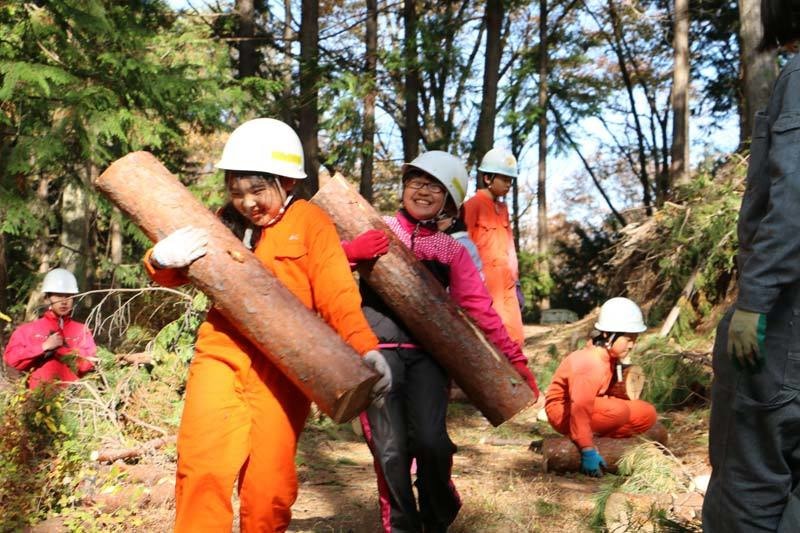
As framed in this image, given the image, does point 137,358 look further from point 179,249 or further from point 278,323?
point 278,323

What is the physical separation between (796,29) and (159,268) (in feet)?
8.39

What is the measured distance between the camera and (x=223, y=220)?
3.99m

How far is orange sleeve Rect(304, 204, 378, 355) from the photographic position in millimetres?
3746

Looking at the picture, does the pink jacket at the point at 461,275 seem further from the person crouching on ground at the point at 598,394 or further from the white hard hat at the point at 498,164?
the white hard hat at the point at 498,164

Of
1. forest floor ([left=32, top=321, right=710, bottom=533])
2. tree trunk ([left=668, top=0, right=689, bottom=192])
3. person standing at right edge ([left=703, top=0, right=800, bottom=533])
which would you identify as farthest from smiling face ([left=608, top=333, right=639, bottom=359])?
tree trunk ([left=668, top=0, right=689, bottom=192])

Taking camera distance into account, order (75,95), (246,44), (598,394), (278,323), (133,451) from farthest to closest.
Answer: (246,44), (75,95), (598,394), (133,451), (278,323)

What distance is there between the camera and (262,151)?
3801 mm

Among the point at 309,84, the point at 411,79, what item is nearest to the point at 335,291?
the point at 309,84

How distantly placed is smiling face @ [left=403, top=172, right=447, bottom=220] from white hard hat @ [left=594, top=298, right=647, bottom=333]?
2.26m

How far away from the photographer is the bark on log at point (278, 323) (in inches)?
137

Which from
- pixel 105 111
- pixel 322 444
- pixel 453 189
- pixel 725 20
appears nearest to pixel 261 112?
pixel 105 111

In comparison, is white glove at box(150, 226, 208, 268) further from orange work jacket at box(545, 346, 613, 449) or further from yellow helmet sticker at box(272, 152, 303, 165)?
orange work jacket at box(545, 346, 613, 449)

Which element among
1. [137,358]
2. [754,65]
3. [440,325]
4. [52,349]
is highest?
[754,65]

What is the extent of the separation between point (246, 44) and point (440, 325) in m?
11.1
